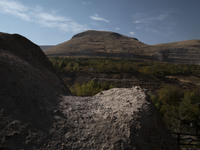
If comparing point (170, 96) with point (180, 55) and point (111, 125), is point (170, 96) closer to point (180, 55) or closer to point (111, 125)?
point (111, 125)

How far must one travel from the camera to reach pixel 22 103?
2746 mm

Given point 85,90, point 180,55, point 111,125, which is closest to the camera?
point 111,125

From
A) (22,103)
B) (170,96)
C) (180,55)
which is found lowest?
(170,96)

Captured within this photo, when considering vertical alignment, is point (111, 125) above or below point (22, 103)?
below

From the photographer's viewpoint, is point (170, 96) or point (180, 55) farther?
point (180, 55)

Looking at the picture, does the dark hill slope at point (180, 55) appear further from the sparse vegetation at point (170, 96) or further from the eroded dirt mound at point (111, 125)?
the eroded dirt mound at point (111, 125)


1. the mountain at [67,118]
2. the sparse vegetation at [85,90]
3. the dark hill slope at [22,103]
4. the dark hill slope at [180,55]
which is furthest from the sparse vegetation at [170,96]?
the dark hill slope at [180,55]

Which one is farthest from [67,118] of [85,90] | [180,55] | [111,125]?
[180,55]

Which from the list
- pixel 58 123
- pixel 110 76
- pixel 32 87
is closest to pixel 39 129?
pixel 58 123

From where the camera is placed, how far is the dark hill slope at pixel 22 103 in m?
2.32

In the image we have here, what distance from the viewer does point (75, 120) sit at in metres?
2.79

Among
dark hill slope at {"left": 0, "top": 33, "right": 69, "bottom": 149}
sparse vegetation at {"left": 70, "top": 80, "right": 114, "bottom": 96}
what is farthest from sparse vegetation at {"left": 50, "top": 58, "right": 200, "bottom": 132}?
dark hill slope at {"left": 0, "top": 33, "right": 69, "bottom": 149}

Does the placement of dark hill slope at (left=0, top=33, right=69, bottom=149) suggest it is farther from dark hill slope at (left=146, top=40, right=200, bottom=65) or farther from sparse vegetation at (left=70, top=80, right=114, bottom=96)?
dark hill slope at (left=146, top=40, right=200, bottom=65)

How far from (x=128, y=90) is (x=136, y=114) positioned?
2.88ft
